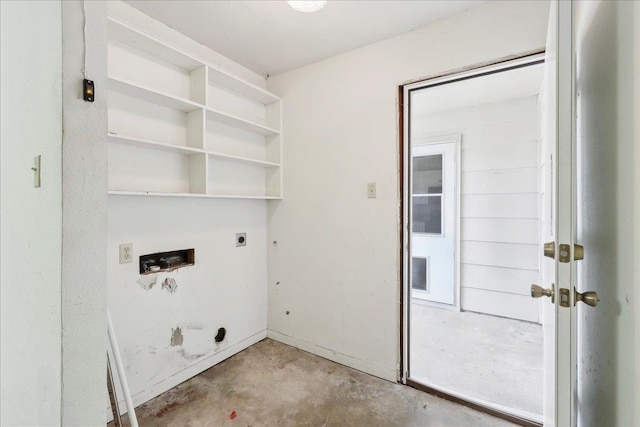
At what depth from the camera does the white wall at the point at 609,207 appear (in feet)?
2.32

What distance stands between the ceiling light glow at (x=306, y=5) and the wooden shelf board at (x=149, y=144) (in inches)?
40.8

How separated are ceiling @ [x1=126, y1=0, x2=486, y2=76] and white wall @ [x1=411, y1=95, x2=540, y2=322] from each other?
1.27m

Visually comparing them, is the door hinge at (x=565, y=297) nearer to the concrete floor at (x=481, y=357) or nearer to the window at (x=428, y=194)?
the concrete floor at (x=481, y=357)

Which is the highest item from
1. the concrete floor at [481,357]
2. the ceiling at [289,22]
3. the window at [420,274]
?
the ceiling at [289,22]

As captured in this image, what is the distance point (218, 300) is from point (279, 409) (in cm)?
92

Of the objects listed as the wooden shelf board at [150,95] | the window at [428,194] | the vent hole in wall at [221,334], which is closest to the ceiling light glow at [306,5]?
the wooden shelf board at [150,95]

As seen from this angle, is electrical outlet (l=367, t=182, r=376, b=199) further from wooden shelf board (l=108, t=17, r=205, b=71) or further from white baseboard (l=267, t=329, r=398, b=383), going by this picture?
wooden shelf board (l=108, t=17, r=205, b=71)

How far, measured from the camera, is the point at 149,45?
5.78 feet

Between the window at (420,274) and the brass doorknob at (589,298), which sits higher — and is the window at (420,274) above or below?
below

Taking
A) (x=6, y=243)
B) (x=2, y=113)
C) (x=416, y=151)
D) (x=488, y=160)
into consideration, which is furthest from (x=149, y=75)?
(x=488, y=160)

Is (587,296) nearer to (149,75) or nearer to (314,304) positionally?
(314,304)

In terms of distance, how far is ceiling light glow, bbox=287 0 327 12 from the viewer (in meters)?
→ 1.59

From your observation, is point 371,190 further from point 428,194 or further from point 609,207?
point 428,194

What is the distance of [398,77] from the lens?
2.04 meters
